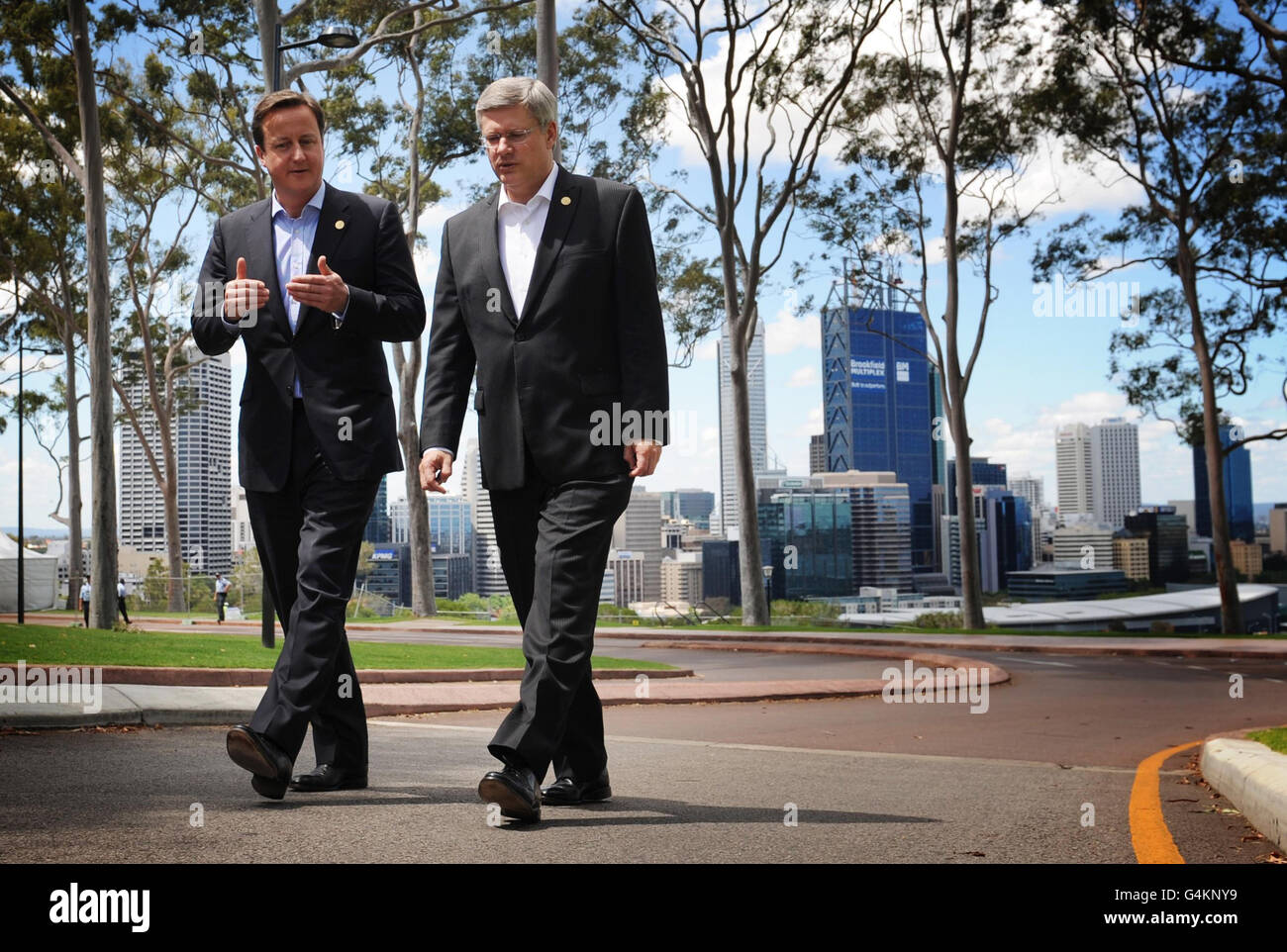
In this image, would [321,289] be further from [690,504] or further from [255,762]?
[690,504]

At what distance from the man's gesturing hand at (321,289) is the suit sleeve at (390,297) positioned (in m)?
0.06

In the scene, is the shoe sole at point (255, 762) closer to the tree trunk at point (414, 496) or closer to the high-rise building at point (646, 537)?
the tree trunk at point (414, 496)

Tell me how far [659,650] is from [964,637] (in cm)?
563

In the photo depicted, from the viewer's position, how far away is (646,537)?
107188mm

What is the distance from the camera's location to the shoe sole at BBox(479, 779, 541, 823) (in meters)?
3.36

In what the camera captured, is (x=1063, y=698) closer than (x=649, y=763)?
No

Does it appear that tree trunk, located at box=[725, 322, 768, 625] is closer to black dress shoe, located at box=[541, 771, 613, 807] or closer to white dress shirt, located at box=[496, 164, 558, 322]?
black dress shoe, located at box=[541, 771, 613, 807]

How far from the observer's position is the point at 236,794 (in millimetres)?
3973

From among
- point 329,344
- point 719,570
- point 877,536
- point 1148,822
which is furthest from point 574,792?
point 877,536

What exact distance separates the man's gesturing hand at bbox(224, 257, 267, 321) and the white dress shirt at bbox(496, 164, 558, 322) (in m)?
0.75

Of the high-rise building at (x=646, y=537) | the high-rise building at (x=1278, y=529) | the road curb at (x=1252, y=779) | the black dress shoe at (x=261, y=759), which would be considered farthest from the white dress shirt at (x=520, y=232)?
the high-rise building at (x=1278, y=529)

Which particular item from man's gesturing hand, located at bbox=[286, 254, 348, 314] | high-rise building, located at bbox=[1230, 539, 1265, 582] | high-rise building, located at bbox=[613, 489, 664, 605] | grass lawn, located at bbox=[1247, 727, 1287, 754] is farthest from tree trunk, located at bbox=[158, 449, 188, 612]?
high-rise building, located at bbox=[1230, 539, 1265, 582]
